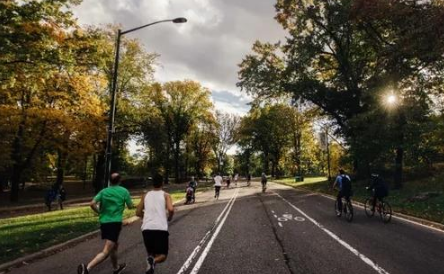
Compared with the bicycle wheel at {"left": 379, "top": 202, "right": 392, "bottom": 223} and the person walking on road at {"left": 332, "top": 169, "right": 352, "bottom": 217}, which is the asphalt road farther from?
the person walking on road at {"left": 332, "top": 169, "right": 352, "bottom": 217}

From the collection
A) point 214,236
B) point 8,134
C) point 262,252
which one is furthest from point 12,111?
point 262,252

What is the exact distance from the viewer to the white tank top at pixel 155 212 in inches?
255

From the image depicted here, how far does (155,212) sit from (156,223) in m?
0.18

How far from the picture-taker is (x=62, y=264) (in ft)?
28.5

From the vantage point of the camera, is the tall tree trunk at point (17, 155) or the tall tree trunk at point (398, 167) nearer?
the tall tree trunk at point (398, 167)

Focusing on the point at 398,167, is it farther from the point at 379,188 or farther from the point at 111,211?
the point at 111,211

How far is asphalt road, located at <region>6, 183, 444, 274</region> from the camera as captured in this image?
8.01 meters

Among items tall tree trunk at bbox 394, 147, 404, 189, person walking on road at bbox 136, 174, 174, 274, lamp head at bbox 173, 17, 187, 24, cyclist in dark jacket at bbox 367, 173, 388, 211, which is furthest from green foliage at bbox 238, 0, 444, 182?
person walking on road at bbox 136, 174, 174, 274

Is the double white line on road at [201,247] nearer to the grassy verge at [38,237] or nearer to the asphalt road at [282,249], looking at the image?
the asphalt road at [282,249]

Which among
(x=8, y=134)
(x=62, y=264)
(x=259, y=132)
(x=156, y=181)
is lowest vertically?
(x=62, y=264)

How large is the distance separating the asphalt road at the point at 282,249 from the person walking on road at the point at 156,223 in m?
1.43

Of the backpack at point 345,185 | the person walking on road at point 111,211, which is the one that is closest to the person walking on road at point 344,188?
the backpack at point 345,185

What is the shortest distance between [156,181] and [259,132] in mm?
82269

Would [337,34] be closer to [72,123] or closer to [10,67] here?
[72,123]
